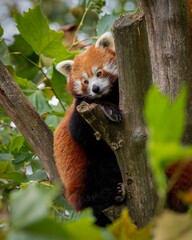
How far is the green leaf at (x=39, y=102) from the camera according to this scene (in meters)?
3.99

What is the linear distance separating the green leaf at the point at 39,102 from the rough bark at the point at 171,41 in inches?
54.3

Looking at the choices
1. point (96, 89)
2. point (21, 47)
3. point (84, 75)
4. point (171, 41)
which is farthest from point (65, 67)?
point (171, 41)

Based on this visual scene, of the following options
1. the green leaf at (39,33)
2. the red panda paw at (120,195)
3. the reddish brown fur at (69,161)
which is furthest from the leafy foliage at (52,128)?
the red panda paw at (120,195)

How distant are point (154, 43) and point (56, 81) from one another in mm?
1569

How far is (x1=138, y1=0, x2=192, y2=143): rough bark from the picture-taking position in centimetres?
268

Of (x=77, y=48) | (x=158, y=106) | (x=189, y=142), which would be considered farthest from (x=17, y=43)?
(x=158, y=106)

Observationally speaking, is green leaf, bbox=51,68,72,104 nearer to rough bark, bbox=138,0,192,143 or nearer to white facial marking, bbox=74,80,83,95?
white facial marking, bbox=74,80,83,95

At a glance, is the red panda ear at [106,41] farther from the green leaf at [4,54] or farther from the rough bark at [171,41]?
the rough bark at [171,41]

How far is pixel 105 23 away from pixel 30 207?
366 cm

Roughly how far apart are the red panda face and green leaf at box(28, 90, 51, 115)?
221 millimetres

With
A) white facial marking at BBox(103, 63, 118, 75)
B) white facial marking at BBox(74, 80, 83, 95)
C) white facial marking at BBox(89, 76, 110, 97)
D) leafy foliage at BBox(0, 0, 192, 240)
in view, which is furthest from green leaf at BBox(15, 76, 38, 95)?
white facial marking at BBox(103, 63, 118, 75)

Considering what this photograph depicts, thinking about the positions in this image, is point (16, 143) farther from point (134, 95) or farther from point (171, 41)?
point (134, 95)

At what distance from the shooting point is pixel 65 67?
163 inches

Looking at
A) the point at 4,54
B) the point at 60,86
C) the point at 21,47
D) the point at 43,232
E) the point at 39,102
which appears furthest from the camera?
the point at 21,47
